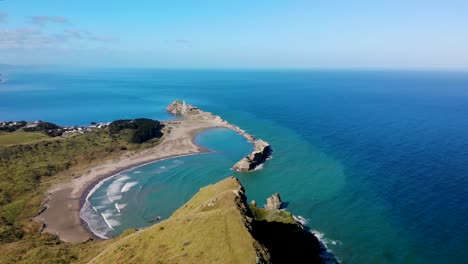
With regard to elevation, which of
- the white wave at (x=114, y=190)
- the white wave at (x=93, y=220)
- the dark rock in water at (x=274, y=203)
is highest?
the dark rock in water at (x=274, y=203)

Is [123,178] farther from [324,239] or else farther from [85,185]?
[324,239]

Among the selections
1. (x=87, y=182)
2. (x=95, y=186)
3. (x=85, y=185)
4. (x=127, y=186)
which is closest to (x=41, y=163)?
(x=87, y=182)

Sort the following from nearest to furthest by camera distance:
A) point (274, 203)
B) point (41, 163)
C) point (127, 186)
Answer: point (274, 203) → point (127, 186) → point (41, 163)

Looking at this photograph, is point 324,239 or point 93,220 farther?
point 93,220

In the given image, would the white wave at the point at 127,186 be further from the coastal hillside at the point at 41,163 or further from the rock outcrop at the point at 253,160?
the rock outcrop at the point at 253,160

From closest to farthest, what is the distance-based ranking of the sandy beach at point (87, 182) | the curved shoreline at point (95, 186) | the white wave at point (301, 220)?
the white wave at point (301, 220) → the curved shoreline at point (95, 186) → the sandy beach at point (87, 182)

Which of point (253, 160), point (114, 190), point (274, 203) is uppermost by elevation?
point (253, 160)

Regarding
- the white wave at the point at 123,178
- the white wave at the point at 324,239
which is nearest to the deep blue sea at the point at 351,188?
the white wave at the point at 324,239

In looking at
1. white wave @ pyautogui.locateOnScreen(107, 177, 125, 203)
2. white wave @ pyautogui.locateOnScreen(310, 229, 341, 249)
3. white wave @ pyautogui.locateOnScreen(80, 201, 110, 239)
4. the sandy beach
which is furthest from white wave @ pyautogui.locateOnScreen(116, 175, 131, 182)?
white wave @ pyautogui.locateOnScreen(310, 229, 341, 249)

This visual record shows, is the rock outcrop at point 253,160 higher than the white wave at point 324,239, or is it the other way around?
the rock outcrop at point 253,160

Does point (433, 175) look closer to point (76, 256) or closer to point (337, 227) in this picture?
point (337, 227)
